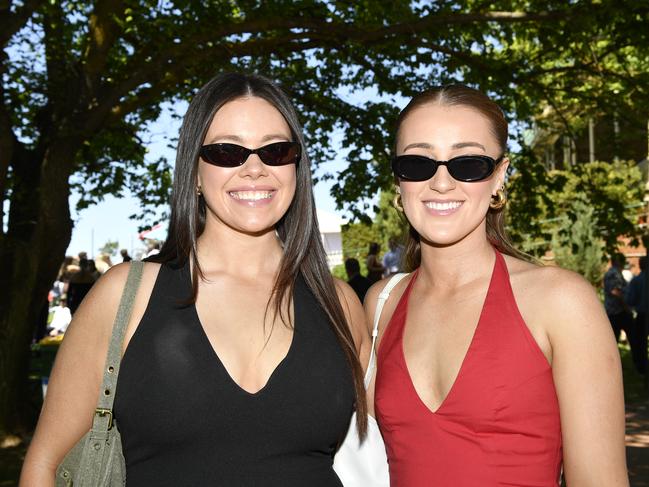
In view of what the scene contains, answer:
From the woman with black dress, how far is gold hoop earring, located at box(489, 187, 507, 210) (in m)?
0.63

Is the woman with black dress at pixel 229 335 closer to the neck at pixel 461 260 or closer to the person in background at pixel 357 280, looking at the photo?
the neck at pixel 461 260

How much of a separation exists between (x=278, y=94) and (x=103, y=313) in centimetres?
97

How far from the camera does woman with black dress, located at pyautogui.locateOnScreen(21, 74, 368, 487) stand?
2354 millimetres

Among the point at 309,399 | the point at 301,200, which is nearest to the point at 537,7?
the point at 301,200

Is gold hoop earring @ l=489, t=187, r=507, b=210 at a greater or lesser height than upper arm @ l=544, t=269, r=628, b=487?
greater

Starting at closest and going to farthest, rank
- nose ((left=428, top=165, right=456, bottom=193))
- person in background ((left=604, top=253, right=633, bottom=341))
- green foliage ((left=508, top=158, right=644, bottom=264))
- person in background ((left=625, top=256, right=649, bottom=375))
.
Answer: nose ((left=428, top=165, right=456, bottom=193)) → green foliage ((left=508, top=158, right=644, bottom=264)) → person in background ((left=625, top=256, right=649, bottom=375)) → person in background ((left=604, top=253, right=633, bottom=341))

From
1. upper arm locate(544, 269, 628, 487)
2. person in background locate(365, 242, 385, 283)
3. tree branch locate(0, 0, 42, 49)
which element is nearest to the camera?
upper arm locate(544, 269, 628, 487)

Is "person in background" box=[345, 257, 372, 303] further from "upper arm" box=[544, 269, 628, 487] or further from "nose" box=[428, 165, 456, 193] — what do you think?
"upper arm" box=[544, 269, 628, 487]

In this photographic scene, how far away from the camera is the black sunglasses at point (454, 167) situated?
2574mm

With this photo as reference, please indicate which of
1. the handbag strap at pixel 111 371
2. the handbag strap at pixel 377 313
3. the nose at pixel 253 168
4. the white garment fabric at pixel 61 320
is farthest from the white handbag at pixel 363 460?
the white garment fabric at pixel 61 320

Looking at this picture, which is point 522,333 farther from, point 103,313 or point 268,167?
point 103,313

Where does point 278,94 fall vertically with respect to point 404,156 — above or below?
above

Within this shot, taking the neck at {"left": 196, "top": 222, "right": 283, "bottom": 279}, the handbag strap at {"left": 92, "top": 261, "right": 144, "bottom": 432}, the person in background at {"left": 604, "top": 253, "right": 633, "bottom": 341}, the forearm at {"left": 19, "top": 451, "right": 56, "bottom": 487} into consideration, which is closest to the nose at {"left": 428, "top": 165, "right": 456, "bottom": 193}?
the neck at {"left": 196, "top": 222, "right": 283, "bottom": 279}

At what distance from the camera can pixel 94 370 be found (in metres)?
2.40
